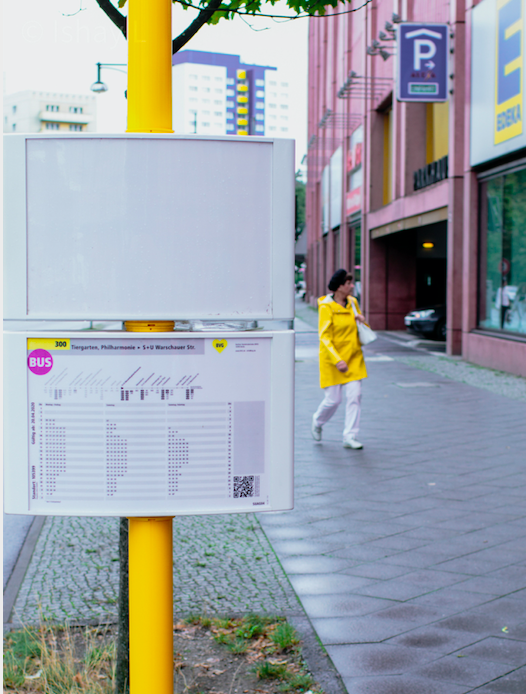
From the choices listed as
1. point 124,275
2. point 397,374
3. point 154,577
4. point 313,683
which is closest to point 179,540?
point 313,683

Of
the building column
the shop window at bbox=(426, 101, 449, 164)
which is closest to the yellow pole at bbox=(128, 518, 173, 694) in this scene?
the building column

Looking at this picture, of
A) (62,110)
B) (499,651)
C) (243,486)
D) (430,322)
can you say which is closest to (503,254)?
(430,322)

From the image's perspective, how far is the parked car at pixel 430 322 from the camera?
21.6 metres

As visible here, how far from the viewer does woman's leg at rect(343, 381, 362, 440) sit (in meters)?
7.97

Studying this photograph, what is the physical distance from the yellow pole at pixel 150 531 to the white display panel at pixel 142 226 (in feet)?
0.44

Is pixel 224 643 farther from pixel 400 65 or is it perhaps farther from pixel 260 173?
pixel 400 65

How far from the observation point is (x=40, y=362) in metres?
2.08

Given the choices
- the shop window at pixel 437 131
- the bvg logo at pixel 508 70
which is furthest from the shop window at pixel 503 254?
the shop window at pixel 437 131

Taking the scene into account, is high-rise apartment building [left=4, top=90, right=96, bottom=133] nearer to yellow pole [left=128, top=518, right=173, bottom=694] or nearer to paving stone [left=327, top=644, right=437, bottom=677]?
paving stone [left=327, top=644, right=437, bottom=677]

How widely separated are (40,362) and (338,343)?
6.03 m

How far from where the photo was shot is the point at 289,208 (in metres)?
2.12

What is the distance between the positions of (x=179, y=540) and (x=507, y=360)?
10387mm

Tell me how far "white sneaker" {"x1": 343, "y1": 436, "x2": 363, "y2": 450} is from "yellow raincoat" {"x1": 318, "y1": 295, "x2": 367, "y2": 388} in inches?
23.5

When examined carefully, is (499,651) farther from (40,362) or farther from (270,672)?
(40,362)
